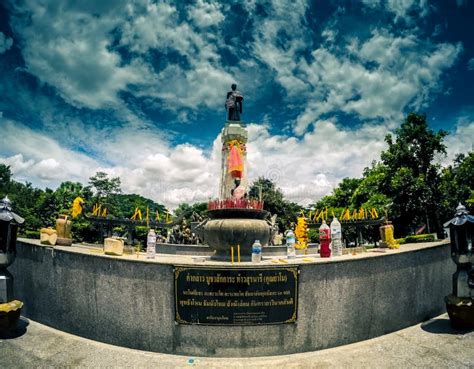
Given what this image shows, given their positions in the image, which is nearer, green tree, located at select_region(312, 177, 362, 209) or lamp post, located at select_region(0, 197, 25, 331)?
lamp post, located at select_region(0, 197, 25, 331)

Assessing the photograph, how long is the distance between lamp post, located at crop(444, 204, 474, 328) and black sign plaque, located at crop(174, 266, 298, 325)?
14.7 feet

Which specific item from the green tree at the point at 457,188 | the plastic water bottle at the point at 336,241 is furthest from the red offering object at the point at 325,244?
the green tree at the point at 457,188

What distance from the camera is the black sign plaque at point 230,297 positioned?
5.86 metres

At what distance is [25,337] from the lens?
6.55m

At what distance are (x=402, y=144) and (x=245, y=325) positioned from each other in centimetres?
2147

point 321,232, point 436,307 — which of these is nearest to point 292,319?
point 321,232

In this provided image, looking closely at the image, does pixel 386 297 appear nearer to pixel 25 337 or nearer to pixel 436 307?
pixel 436 307

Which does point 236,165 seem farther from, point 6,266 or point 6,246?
point 6,266

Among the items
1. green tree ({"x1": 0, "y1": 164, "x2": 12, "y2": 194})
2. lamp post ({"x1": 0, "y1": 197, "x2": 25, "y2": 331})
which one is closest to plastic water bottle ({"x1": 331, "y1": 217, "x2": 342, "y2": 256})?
lamp post ({"x1": 0, "y1": 197, "x2": 25, "y2": 331})

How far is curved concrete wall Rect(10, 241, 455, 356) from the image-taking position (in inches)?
231

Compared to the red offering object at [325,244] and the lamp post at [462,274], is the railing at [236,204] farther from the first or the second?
the lamp post at [462,274]

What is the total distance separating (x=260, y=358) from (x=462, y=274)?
18.6 ft

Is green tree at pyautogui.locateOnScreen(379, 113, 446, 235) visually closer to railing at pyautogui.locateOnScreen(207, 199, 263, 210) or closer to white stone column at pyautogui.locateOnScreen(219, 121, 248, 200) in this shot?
white stone column at pyautogui.locateOnScreen(219, 121, 248, 200)

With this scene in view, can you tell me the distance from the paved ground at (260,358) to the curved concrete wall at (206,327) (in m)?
0.20
